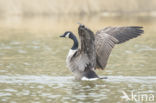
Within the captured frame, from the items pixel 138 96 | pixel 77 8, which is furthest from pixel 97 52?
pixel 77 8

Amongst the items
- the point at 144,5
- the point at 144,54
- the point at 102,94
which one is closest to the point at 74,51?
the point at 102,94

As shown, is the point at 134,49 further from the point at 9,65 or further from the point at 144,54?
the point at 9,65

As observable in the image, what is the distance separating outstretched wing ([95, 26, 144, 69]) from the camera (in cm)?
1306

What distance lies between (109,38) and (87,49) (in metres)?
1.07

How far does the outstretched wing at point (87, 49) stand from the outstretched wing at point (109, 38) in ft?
1.55

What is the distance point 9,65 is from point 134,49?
289 inches

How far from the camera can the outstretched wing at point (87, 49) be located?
11477mm

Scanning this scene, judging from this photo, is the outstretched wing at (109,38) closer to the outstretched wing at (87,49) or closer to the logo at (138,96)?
the outstretched wing at (87,49)

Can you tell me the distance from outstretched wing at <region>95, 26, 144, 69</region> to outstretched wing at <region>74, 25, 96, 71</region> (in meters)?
0.47

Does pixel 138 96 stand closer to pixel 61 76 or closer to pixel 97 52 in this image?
pixel 97 52

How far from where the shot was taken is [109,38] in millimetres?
13117

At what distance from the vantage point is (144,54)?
19.3 meters

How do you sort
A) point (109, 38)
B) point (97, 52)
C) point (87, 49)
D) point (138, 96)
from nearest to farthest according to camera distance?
1. point (138, 96)
2. point (87, 49)
3. point (109, 38)
4. point (97, 52)

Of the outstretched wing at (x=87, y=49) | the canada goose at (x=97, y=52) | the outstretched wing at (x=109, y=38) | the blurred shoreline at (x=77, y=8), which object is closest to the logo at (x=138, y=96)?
the outstretched wing at (x=87, y=49)
